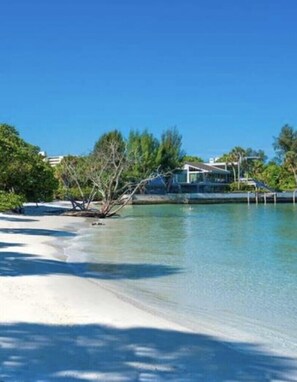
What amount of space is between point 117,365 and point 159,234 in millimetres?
22097

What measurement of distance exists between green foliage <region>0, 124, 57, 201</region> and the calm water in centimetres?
1307

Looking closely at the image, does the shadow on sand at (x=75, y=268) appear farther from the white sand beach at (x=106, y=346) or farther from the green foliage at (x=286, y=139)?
the green foliage at (x=286, y=139)

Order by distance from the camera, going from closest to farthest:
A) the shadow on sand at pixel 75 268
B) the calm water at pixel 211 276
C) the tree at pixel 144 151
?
the calm water at pixel 211 276, the shadow on sand at pixel 75 268, the tree at pixel 144 151

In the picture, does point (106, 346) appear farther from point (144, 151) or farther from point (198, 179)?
point (198, 179)

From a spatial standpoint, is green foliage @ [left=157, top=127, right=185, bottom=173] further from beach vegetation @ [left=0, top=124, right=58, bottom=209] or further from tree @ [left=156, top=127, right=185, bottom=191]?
beach vegetation @ [left=0, top=124, right=58, bottom=209]

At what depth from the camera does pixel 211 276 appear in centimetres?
1433

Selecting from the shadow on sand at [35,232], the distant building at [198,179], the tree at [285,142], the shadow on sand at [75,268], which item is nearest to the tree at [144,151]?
the distant building at [198,179]

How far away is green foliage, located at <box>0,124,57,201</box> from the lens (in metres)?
36.9

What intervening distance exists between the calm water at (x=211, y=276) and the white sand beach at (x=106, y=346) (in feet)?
2.74

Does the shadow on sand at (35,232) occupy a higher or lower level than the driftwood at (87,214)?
lower

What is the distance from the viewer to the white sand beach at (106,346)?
5.72 m

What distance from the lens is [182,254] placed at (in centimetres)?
1939

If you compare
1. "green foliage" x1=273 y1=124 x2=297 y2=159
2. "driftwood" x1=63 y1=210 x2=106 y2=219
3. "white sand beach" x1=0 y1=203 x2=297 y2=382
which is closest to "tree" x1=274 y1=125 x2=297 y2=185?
"green foliage" x1=273 y1=124 x2=297 y2=159

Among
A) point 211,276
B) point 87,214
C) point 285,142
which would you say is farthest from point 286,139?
point 211,276
